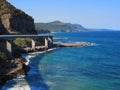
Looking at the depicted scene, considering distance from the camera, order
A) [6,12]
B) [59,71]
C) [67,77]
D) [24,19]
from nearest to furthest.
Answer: [67,77] → [59,71] → [6,12] → [24,19]

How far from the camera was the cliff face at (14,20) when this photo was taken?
517 ft

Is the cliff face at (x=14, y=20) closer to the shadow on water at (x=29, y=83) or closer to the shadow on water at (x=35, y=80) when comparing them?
the shadow on water at (x=35, y=80)

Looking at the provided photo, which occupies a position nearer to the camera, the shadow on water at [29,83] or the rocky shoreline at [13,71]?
the shadow on water at [29,83]

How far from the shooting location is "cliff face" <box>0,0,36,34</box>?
158m

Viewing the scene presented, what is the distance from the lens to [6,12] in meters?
162

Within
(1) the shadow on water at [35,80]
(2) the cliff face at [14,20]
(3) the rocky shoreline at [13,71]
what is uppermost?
(2) the cliff face at [14,20]

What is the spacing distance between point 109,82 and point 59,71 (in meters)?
15.7

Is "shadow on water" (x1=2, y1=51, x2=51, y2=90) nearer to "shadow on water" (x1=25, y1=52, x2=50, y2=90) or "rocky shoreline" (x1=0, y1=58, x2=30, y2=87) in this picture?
"shadow on water" (x1=25, y1=52, x2=50, y2=90)

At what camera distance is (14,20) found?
162 m

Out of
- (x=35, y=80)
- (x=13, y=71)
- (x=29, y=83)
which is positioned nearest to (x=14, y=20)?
(x=13, y=71)

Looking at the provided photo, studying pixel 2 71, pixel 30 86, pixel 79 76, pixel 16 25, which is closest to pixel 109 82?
pixel 79 76

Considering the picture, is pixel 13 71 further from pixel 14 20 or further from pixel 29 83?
pixel 14 20

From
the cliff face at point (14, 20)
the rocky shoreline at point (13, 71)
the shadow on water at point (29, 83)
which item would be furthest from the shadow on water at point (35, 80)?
the cliff face at point (14, 20)

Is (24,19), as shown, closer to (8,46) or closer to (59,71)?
(8,46)
